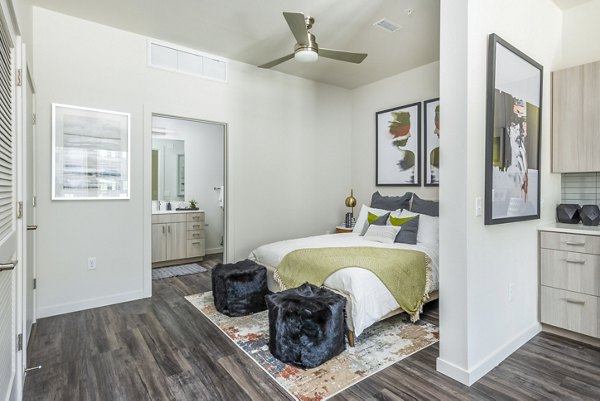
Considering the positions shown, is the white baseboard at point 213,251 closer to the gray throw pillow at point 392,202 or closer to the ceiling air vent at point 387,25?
the gray throw pillow at point 392,202

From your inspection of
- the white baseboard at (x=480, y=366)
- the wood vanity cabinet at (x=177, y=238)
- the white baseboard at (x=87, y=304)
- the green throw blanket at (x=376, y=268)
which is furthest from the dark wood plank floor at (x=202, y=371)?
the wood vanity cabinet at (x=177, y=238)

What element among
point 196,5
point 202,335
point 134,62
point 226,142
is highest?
point 196,5

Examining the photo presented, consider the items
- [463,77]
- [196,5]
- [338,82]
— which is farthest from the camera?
[338,82]

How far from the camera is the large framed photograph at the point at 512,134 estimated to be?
83.6 inches

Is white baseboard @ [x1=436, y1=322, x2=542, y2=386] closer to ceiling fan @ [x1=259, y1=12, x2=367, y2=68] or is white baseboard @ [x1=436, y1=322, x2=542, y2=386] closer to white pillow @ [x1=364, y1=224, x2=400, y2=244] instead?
white pillow @ [x1=364, y1=224, x2=400, y2=244]

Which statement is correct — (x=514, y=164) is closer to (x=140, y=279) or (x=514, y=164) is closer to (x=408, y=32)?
(x=408, y=32)

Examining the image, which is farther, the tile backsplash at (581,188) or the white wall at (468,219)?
the tile backsplash at (581,188)

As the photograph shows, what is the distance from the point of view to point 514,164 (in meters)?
2.39

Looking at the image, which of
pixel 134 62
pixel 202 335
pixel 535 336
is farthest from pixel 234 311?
pixel 134 62

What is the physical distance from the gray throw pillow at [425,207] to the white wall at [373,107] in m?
0.47

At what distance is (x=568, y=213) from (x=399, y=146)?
2.26 m

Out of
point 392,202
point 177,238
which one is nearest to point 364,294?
point 392,202

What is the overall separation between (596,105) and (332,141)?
3.20m

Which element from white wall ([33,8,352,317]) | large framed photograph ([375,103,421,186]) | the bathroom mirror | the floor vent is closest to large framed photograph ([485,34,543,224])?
large framed photograph ([375,103,421,186])
